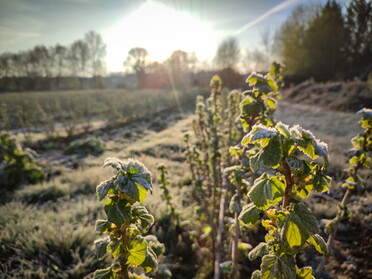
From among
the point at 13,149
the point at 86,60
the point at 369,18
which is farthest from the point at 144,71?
the point at 13,149

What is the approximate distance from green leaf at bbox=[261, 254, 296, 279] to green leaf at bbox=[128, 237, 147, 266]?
54cm

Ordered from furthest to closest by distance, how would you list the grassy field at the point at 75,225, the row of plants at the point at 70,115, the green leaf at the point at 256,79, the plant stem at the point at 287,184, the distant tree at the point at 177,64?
the distant tree at the point at 177,64
the row of plants at the point at 70,115
the grassy field at the point at 75,225
the green leaf at the point at 256,79
the plant stem at the point at 287,184

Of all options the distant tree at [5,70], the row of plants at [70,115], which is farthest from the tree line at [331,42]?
the distant tree at [5,70]

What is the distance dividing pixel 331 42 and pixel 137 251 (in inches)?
1260

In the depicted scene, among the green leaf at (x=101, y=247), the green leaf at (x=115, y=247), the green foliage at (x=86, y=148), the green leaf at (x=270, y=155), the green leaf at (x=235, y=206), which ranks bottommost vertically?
the green foliage at (x=86, y=148)

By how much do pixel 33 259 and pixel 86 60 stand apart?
55.2 metres

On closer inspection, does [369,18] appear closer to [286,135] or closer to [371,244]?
[371,244]

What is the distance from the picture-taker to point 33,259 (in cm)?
249

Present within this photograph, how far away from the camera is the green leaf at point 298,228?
2.46 feet

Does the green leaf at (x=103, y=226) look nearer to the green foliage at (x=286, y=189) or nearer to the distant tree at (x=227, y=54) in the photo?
the green foliage at (x=286, y=189)

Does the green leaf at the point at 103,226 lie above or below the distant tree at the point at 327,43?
below

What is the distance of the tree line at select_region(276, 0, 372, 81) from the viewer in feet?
77.7

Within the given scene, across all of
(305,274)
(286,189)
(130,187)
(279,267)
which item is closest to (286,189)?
(286,189)

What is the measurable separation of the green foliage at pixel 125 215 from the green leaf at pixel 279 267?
534mm
